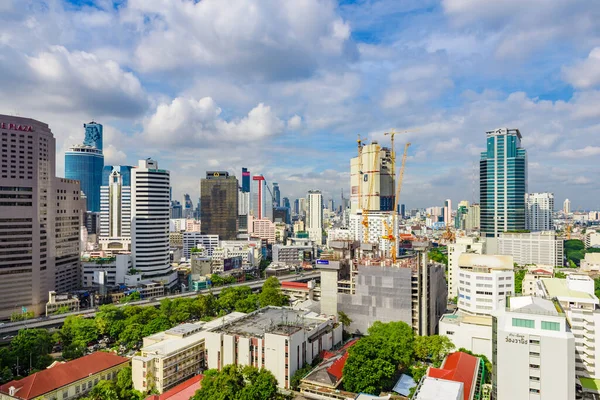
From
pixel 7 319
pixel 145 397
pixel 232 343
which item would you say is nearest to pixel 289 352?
pixel 232 343

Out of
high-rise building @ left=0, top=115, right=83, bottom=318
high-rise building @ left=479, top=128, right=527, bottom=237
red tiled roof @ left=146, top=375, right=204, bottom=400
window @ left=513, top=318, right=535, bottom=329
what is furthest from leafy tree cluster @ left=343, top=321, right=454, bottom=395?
high-rise building @ left=479, top=128, right=527, bottom=237

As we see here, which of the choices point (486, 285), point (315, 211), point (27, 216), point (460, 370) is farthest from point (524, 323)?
point (315, 211)

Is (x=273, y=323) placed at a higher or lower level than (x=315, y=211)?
→ lower

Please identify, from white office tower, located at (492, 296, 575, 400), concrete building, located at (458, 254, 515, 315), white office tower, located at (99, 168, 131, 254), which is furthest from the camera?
white office tower, located at (99, 168, 131, 254)

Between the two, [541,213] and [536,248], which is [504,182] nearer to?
[536,248]

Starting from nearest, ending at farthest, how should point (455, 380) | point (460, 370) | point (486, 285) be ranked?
point (455, 380) → point (460, 370) → point (486, 285)

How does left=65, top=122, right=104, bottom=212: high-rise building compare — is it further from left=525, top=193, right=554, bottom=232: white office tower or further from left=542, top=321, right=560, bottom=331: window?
left=542, top=321, right=560, bottom=331: window

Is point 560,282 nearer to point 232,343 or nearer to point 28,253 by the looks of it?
point 232,343
